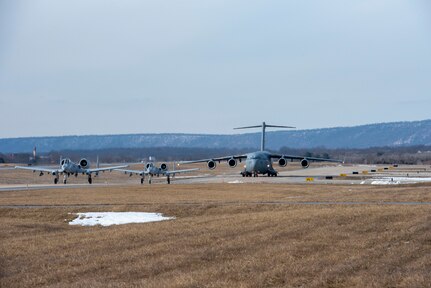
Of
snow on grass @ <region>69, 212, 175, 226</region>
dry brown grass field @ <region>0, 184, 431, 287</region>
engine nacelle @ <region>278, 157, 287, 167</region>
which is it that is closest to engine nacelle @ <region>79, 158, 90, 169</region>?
engine nacelle @ <region>278, 157, 287, 167</region>

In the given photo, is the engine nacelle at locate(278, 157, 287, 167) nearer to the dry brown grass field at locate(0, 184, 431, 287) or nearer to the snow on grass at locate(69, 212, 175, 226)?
the snow on grass at locate(69, 212, 175, 226)

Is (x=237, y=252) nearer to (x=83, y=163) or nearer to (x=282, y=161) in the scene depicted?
(x=282, y=161)

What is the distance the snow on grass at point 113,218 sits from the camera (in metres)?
35.1

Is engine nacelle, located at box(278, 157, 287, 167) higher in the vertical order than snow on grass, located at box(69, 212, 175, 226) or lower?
higher

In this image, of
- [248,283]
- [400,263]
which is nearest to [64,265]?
[248,283]

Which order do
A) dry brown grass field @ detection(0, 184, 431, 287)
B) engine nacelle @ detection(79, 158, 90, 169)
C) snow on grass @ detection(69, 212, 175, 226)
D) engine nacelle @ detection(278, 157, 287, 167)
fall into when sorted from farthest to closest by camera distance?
engine nacelle @ detection(278, 157, 287, 167) < engine nacelle @ detection(79, 158, 90, 169) < snow on grass @ detection(69, 212, 175, 226) < dry brown grass field @ detection(0, 184, 431, 287)

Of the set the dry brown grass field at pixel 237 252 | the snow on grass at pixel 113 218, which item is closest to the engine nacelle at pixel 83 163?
the snow on grass at pixel 113 218

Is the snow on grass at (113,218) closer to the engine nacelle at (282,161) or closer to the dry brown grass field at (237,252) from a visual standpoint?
the dry brown grass field at (237,252)

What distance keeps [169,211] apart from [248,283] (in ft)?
75.9

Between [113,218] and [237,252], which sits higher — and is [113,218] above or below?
below

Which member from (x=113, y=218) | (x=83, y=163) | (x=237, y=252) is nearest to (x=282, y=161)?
(x=83, y=163)

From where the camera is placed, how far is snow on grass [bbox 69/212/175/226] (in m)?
35.1

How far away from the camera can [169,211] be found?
39.4 meters

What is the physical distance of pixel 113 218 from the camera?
36469 millimetres
